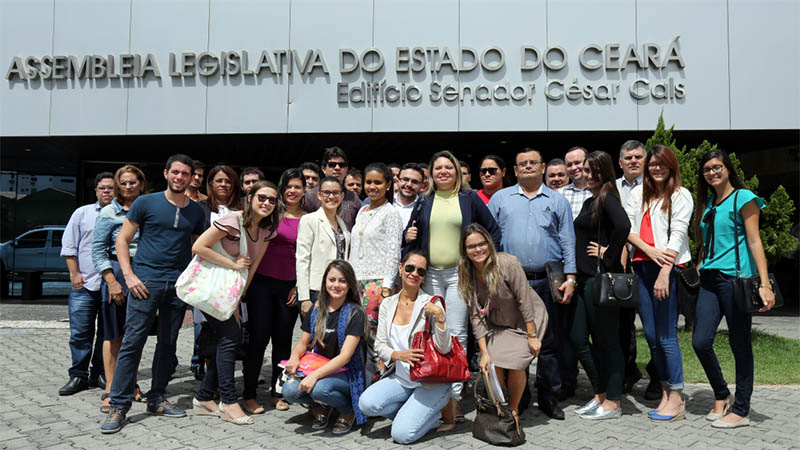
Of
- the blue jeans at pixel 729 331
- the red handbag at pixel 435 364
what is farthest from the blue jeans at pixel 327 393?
the blue jeans at pixel 729 331

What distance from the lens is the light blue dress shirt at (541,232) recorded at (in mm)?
4324

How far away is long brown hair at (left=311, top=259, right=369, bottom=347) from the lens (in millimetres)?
4137

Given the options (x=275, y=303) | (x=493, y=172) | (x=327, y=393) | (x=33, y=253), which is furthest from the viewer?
(x=33, y=253)

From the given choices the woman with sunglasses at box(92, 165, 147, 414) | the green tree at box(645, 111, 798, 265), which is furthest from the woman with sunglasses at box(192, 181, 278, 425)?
the green tree at box(645, 111, 798, 265)

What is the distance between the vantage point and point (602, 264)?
4.30m

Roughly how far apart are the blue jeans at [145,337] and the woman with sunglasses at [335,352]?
113 centimetres

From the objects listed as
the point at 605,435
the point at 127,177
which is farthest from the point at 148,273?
the point at 605,435

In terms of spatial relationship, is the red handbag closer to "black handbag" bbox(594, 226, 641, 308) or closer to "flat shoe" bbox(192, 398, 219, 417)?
"black handbag" bbox(594, 226, 641, 308)

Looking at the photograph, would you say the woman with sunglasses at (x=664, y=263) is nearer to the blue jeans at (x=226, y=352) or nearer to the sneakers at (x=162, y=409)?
the blue jeans at (x=226, y=352)

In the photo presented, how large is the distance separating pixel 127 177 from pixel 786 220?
854 cm

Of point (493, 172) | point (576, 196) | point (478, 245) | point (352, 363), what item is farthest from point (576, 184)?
point (352, 363)

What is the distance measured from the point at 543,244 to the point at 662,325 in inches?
45.0

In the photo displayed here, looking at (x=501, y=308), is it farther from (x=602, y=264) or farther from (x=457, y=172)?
(x=457, y=172)


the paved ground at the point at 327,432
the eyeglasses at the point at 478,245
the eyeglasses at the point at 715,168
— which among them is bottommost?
the paved ground at the point at 327,432
